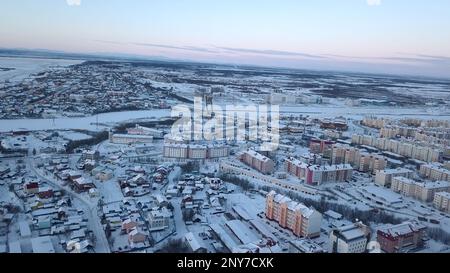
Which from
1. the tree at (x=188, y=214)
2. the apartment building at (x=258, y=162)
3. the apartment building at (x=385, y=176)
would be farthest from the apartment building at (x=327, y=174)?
the tree at (x=188, y=214)

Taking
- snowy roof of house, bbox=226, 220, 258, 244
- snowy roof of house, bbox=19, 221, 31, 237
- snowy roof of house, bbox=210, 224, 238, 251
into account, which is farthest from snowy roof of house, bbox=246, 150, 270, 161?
snowy roof of house, bbox=19, 221, 31, 237

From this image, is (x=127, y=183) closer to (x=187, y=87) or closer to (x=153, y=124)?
(x=153, y=124)

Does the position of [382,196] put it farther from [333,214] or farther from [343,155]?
[343,155]

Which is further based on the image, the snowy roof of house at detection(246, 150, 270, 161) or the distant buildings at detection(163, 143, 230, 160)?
the distant buildings at detection(163, 143, 230, 160)

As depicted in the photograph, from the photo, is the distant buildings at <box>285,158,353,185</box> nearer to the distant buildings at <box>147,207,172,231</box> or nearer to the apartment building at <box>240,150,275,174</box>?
the apartment building at <box>240,150,275,174</box>

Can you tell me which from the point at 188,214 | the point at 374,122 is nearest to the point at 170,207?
the point at 188,214

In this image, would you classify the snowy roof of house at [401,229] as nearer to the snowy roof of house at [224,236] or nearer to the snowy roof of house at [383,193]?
the snowy roof of house at [224,236]
